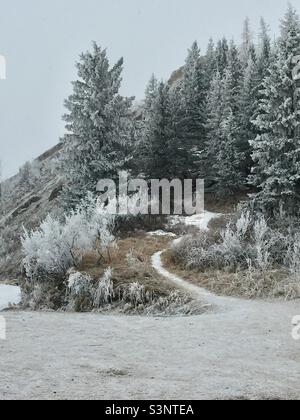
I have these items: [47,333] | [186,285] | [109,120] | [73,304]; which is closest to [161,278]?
[186,285]

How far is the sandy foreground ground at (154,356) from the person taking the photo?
22.3 feet

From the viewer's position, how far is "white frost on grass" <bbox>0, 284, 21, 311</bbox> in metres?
16.8

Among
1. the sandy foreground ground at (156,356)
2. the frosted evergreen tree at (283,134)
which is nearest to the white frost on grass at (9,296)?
the sandy foreground ground at (156,356)

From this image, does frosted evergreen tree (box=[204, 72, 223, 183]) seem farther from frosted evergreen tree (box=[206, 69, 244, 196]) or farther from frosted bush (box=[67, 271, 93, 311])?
frosted bush (box=[67, 271, 93, 311])

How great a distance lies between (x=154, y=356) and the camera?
8.70m

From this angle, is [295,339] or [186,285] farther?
[186,285]

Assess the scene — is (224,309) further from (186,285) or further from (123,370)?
(123,370)

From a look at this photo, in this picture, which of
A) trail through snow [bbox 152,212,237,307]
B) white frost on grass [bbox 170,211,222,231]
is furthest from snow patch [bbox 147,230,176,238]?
trail through snow [bbox 152,212,237,307]

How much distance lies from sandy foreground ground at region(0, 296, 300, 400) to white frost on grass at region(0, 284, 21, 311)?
4334mm

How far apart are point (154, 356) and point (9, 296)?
11102 mm

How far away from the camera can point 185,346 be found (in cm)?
938

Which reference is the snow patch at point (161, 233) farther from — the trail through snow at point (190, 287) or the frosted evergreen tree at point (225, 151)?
the frosted evergreen tree at point (225, 151)

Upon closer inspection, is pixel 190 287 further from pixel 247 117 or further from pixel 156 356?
pixel 247 117

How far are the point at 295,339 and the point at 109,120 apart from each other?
2228 centimetres
